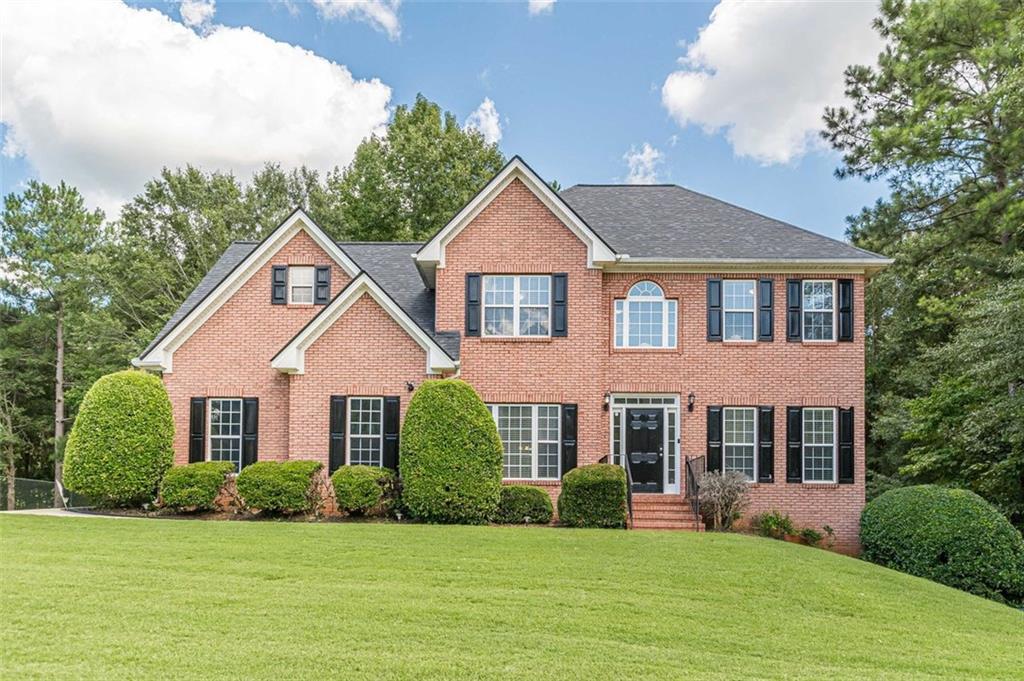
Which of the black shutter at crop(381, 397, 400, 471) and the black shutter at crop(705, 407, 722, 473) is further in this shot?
the black shutter at crop(705, 407, 722, 473)

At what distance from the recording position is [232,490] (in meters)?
14.1

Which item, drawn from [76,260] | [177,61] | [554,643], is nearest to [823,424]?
[554,643]

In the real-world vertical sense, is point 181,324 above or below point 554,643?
above

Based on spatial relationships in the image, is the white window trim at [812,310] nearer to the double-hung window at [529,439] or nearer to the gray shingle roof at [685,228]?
the gray shingle roof at [685,228]

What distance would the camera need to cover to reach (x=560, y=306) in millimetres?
14523

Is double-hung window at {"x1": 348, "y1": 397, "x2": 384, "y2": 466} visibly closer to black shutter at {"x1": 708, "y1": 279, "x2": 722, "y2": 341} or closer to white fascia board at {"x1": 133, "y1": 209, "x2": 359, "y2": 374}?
white fascia board at {"x1": 133, "y1": 209, "x2": 359, "y2": 374}

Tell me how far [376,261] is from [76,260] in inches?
792

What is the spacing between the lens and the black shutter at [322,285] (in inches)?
610

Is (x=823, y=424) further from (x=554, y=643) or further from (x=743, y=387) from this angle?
(x=554, y=643)

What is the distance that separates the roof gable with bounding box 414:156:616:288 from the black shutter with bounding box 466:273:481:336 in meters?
0.81

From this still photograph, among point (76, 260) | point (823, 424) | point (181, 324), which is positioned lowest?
point (823, 424)

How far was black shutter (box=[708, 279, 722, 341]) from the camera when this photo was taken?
48.7ft

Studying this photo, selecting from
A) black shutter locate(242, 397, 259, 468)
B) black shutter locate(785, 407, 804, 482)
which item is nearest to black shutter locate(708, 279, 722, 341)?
black shutter locate(785, 407, 804, 482)

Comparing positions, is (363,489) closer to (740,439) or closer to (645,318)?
(645,318)
